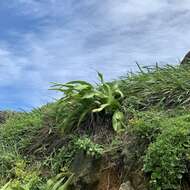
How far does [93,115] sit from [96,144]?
84 cm

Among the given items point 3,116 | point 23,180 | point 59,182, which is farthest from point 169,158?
point 3,116

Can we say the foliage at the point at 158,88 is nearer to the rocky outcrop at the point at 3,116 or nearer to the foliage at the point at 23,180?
the foliage at the point at 23,180

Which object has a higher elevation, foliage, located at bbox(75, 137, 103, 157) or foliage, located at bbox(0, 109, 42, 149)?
foliage, located at bbox(0, 109, 42, 149)

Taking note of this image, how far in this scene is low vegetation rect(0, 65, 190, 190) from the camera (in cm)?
505

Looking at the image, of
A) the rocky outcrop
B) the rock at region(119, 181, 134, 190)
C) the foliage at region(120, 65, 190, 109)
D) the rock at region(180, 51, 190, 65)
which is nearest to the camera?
the rock at region(119, 181, 134, 190)

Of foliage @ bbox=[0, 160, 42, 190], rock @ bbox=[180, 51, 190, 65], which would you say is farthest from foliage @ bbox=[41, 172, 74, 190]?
rock @ bbox=[180, 51, 190, 65]

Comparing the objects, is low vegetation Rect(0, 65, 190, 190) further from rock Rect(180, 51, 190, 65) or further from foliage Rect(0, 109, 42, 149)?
rock Rect(180, 51, 190, 65)

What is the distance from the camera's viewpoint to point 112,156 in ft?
19.4

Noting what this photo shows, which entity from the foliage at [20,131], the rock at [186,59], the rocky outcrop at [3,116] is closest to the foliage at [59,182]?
the foliage at [20,131]

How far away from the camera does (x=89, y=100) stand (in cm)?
691

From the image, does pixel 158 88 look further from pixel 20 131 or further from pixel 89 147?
pixel 20 131

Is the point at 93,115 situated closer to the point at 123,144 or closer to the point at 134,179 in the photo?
the point at 123,144

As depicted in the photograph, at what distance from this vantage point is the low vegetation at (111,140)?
505 cm

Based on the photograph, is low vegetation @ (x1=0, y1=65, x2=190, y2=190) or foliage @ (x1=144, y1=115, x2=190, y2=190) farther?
low vegetation @ (x1=0, y1=65, x2=190, y2=190)
